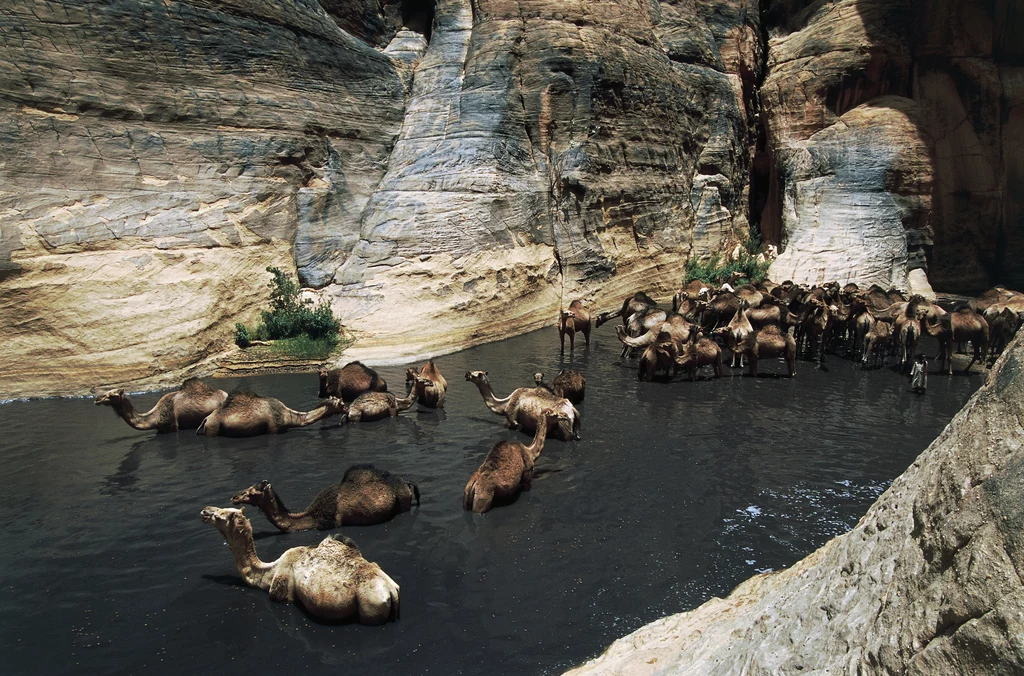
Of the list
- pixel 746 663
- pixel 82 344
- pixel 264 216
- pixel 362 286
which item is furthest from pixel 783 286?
pixel 746 663

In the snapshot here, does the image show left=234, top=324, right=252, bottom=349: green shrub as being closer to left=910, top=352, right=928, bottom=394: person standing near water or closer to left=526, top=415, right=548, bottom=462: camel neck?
left=526, top=415, right=548, bottom=462: camel neck

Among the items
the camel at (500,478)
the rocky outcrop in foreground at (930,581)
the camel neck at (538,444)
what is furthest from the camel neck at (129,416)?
the rocky outcrop in foreground at (930,581)

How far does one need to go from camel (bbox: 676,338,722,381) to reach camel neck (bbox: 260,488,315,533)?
30.0ft

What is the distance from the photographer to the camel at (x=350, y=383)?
13773 millimetres

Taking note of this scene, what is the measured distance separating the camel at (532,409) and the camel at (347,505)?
3.20 meters

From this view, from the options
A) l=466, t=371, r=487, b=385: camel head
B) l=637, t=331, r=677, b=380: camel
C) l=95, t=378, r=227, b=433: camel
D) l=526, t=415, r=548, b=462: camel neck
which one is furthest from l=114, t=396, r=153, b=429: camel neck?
l=637, t=331, r=677, b=380: camel

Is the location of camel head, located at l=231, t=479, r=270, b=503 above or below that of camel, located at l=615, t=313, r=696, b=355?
below

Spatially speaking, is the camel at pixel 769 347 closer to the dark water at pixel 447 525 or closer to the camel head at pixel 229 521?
the dark water at pixel 447 525

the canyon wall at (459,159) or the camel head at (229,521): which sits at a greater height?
the canyon wall at (459,159)

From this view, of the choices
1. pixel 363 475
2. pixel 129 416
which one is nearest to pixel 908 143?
pixel 363 475

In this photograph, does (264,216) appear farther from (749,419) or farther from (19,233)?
(749,419)

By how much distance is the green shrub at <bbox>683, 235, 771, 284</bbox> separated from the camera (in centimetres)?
2691

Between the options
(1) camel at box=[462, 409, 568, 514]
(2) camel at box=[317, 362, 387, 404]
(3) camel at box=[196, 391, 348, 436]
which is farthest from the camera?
Result: (2) camel at box=[317, 362, 387, 404]

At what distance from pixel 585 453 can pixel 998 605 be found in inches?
334
